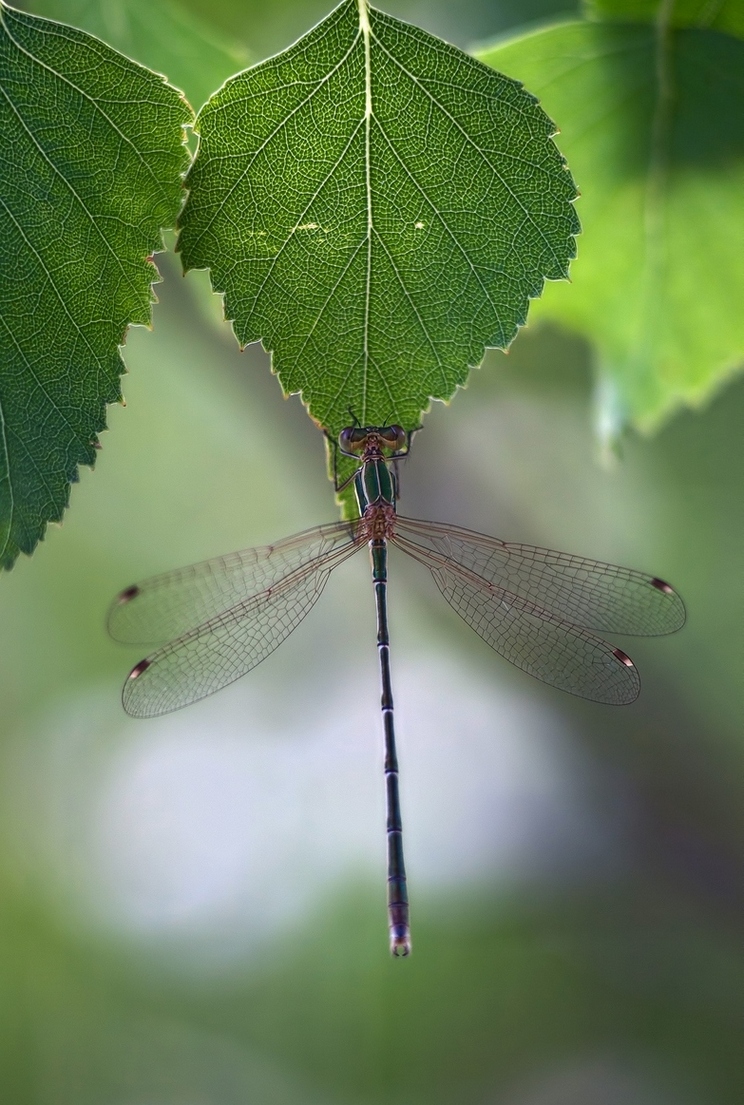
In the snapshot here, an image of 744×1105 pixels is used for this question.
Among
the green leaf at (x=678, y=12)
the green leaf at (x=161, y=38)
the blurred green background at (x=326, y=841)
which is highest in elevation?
Result: the green leaf at (x=161, y=38)

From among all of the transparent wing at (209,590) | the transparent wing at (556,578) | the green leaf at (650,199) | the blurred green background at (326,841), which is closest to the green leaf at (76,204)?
the green leaf at (650,199)

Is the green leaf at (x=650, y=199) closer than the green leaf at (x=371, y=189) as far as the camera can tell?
No

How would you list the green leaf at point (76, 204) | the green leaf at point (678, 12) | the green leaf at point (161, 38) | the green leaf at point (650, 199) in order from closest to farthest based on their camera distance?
the green leaf at point (76, 204) < the green leaf at point (678, 12) < the green leaf at point (650, 199) < the green leaf at point (161, 38)

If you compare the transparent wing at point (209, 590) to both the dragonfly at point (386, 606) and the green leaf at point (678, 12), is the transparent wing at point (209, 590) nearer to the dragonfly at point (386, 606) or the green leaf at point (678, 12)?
the dragonfly at point (386, 606)

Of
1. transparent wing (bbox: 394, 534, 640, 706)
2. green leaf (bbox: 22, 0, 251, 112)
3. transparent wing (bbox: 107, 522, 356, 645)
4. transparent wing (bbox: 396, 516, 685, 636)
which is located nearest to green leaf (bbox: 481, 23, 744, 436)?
transparent wing (bbox: 396, 516, 685, 636)

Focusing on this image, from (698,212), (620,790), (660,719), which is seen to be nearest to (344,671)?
(620,790)

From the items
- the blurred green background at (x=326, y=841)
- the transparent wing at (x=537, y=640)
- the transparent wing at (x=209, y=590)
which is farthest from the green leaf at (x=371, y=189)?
the blurred green background at (x=326, y=841)

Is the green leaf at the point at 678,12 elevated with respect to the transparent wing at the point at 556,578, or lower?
elevated

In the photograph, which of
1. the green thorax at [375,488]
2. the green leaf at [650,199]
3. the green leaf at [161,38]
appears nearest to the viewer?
the green leaf at [650,199]
